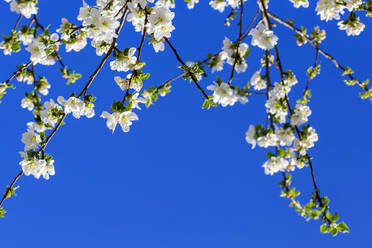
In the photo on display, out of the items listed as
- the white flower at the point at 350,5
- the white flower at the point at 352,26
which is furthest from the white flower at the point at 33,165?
the white flower at the point at 350,5

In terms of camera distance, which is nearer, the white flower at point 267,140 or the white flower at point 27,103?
the white flower at point 267,140

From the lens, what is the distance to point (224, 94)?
190 cm

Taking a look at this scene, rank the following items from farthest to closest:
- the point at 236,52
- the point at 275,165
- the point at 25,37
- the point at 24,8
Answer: the point at 25,37, the point at 24,8, the point at 236,52, the point at 275,165

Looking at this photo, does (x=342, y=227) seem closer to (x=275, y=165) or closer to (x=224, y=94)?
(x=275, y=165)

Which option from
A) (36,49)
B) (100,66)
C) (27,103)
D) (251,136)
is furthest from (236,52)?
(27,103)

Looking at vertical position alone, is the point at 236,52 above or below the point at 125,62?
below

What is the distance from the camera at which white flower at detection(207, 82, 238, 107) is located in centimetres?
185

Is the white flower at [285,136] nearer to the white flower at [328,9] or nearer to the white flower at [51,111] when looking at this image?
the white flower at [328,9]

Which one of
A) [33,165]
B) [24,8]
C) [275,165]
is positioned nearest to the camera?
[275,165]

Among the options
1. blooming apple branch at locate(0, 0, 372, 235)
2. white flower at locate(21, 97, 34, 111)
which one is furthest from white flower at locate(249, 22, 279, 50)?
white flower at locate(21, 97, 34, 111)

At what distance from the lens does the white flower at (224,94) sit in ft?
6.07

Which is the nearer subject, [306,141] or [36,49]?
[306,141]

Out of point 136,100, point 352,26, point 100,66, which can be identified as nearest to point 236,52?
point 136,100

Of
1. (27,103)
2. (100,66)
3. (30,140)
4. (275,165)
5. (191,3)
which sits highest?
(191,3)
